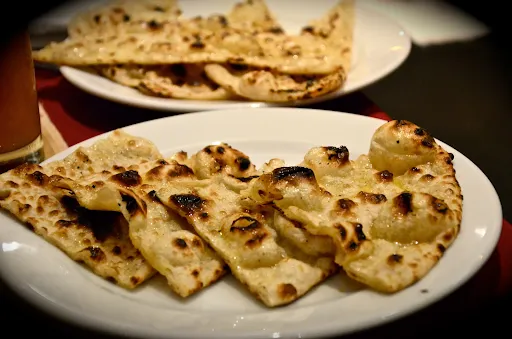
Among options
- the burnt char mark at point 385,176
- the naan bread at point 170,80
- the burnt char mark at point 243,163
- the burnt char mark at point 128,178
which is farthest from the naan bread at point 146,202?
the naan bread at point 170,80

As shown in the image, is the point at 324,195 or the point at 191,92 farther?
the point at 191,92

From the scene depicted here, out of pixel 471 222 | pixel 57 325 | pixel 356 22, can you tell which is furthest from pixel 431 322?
pixel 356 22

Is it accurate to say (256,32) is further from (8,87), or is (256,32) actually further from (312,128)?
(8,87)

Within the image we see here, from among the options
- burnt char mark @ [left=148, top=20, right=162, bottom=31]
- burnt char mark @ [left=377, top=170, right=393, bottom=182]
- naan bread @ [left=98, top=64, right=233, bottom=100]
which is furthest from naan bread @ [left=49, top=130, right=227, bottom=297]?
burnt char mark @ [left=148, top=20, right=162, bottom=31]

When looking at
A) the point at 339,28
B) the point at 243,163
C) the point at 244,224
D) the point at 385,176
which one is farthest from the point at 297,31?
the point at 244,224

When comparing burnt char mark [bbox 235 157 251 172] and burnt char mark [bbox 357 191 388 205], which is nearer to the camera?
burnt char mark [bbox 357 191 388 205]

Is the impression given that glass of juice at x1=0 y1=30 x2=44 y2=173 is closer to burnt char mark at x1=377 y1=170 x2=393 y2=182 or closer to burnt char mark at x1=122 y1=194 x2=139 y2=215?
burnt char mark at x1=122 y1=194 x2=139 y2=215

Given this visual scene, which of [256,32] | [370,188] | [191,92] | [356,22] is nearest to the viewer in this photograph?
[370,188]
